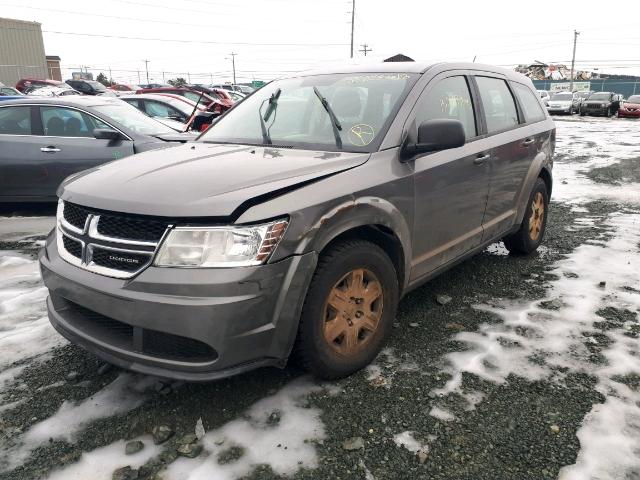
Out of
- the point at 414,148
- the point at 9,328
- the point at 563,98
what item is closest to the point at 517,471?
the point at 414,148

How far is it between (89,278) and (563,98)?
3590 cm

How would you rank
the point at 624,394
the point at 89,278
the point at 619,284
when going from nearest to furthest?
the point at 89,278, the point at 624,394, the point at 619,284

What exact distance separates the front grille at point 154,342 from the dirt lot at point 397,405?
396mm

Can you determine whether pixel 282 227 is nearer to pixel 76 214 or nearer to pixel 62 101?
pixel 76 214

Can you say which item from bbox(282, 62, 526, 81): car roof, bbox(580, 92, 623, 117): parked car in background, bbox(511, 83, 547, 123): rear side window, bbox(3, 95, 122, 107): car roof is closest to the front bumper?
bbox(282, 62, 526, 81): car roof

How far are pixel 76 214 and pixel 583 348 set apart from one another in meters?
3.00

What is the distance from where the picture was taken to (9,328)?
3.50 m

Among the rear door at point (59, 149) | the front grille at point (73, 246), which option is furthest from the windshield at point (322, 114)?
the rear door at point (59, 149)

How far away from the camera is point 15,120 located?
644 centimetres

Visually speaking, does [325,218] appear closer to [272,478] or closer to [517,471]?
[272,478]

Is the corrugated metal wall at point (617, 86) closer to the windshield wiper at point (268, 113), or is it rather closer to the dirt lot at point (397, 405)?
the windshield wiper at point (268, 113)

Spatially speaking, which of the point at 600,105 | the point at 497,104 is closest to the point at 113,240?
the point at 497,104

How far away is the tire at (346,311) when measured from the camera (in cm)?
253

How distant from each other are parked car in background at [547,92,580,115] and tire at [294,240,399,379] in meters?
33.2
